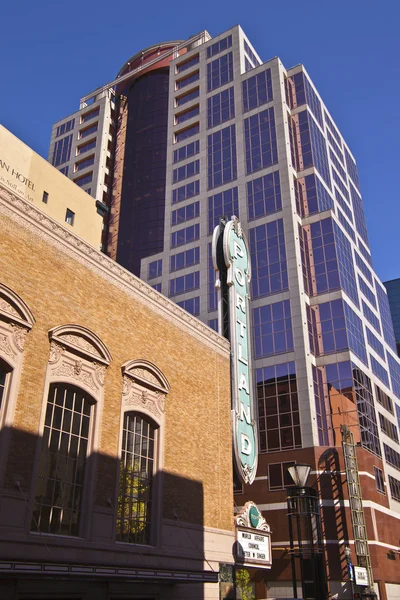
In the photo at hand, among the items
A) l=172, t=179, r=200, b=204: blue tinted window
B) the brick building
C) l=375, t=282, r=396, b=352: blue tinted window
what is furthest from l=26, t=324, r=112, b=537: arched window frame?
l=375, t=282, r=396, b=352: blue tinted window

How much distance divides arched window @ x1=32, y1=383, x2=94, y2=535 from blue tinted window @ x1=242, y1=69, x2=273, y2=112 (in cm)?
4730

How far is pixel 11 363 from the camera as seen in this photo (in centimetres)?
1641

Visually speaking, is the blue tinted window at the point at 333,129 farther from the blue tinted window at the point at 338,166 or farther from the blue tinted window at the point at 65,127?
→ the blue tinted window at the point at 65,127

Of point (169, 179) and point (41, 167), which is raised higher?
point (169, 179)

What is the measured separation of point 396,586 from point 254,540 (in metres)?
21.6

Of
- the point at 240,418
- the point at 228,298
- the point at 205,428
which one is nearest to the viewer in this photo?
the point at 205,428

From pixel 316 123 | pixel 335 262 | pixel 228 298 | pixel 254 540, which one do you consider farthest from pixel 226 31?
pixel 254 540

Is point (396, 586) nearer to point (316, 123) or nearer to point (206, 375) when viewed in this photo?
point (206, 375)

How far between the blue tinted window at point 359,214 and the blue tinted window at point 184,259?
19.8 meters

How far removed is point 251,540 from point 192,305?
3003 cm

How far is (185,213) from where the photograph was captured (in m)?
59.4

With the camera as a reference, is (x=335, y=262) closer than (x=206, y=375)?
No

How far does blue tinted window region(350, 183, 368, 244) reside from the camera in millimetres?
64656

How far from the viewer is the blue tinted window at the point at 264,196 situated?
5266 centimetres
